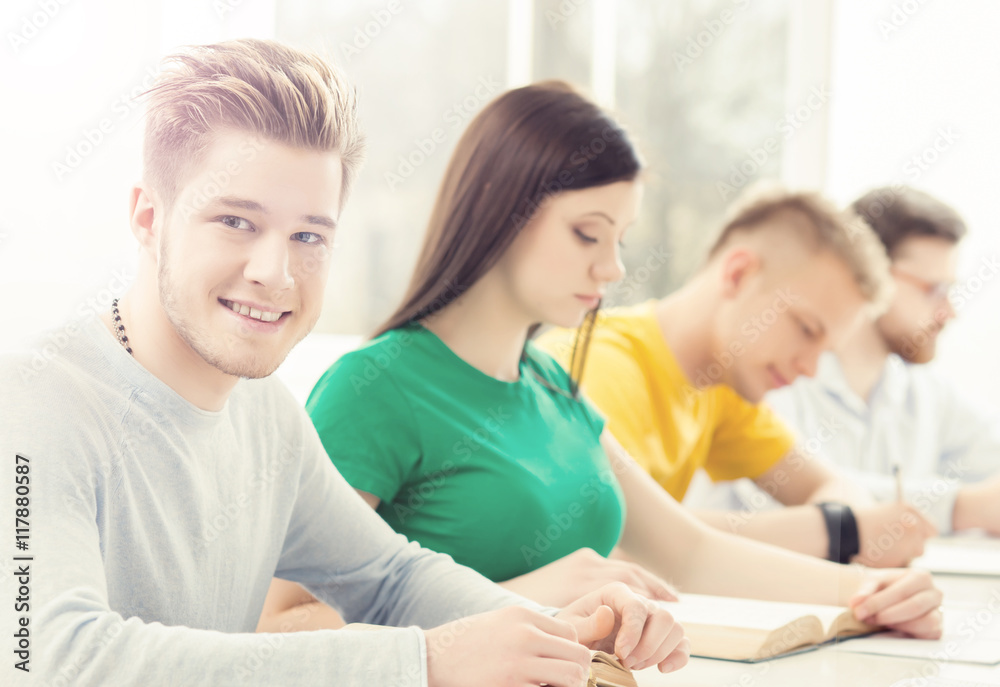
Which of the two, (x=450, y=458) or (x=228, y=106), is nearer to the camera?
(x=228, y=106)

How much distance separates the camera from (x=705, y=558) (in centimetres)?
132

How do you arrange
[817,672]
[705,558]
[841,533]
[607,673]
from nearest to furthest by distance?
[607,673]
[817,672]
[705,558]
[841,533]

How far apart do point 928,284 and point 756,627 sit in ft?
5.22

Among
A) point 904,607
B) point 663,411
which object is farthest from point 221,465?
point 663,411

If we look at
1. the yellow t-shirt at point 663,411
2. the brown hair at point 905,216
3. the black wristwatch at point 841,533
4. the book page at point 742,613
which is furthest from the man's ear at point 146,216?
the brown hair at point 905,216

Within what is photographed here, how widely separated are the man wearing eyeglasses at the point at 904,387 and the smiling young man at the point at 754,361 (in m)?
0.43

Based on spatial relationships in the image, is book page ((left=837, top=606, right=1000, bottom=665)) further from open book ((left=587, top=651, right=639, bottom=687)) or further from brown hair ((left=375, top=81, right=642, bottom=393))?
Answer: brown hair ((left=375, top=81, right=642, bottom=393))

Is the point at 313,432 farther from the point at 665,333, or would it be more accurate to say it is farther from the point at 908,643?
the point at 665,333

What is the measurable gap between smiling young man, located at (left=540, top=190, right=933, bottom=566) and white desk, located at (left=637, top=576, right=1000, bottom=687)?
1.78 feet

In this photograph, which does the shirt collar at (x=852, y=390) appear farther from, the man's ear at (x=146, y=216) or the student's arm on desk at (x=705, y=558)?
the man's ear at (x=146, y=216)

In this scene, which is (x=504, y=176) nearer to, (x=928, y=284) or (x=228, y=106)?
(x=228, y=106)

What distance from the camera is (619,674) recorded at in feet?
2.28

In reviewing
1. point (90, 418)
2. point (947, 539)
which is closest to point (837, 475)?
point (947, 539)

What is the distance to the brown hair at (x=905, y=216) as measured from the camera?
7.27 feet
